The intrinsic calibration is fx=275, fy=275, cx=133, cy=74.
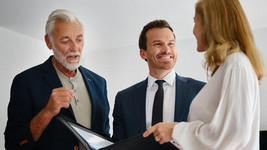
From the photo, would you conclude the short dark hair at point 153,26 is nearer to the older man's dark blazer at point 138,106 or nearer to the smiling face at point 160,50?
the smiling face at point 160,50

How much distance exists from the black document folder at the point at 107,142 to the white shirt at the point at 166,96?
1.94 ft

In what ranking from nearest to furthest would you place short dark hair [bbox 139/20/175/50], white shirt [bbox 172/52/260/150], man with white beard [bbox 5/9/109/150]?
white shirt [bbox 172/52/260/150]
man with white beard [bbox 5/9/109/150]
short dark hair [bbox 139/20/175/50]

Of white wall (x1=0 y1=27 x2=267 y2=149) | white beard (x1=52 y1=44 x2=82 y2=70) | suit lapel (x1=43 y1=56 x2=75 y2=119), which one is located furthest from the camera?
white wall (x1=0 y1=27 x2=267 y2=149)

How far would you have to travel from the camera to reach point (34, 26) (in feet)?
17.0

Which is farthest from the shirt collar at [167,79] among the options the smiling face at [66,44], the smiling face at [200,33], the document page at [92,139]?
the document page at [92,139]

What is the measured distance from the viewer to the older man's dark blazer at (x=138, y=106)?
1.84m

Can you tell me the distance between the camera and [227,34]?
1220 millimetres

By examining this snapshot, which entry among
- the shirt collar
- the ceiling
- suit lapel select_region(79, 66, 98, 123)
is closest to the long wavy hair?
the shirt collar

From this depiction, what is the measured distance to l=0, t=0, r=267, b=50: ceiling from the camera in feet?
14.2

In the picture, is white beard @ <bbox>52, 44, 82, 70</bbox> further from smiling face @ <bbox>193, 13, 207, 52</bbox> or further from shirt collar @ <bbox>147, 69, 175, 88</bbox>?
smiling face @ <bbox>193, 13, 207, 52</bbox>

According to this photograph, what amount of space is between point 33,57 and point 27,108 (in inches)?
165

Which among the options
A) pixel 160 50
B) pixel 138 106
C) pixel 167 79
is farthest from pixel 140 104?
pixel 160 50

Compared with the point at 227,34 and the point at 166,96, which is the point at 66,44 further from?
the point at 227,34

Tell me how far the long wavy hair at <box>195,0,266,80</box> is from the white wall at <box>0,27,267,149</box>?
14.4 ft
